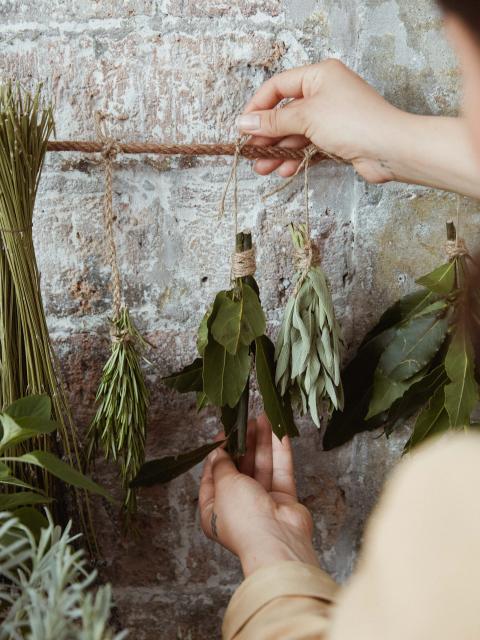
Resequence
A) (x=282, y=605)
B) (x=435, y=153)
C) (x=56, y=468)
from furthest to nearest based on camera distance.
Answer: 1. (x=435, y=153)
2. (x=56, y=468)
3. (x=282, y=605)

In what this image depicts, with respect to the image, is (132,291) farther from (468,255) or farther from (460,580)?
(460,580)

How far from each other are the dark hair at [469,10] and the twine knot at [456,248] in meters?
0.63

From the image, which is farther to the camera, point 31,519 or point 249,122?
point 249,122

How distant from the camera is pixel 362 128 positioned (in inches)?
38.7

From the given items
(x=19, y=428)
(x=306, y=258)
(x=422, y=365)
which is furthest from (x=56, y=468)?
(x=422, y=365)

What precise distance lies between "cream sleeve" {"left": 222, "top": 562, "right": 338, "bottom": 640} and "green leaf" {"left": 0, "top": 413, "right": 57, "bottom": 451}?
1.00 ft

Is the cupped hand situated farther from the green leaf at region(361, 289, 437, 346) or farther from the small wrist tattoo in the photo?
the small wrist tattoo

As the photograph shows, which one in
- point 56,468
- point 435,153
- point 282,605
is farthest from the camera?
point 435,153

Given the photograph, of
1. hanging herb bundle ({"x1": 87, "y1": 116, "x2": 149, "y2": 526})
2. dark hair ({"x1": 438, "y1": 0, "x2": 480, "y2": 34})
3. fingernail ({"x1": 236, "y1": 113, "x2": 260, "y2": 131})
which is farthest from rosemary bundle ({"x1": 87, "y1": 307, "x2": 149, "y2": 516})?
dark hair ({"x1": 438, "y1": 0, "x2": 480, "y2": 34})

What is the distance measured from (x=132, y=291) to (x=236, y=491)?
1.28ft

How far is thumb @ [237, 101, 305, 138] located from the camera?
1.02 metres

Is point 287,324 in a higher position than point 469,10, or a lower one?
lower

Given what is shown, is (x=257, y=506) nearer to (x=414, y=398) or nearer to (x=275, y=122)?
(x=414, y=398)

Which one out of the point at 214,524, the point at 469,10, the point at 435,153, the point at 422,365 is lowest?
the point at 214,524
